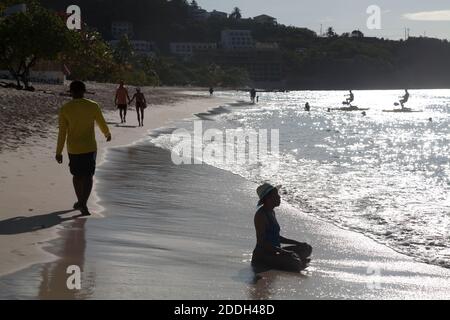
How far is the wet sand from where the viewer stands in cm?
591

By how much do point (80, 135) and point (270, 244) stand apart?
3104 mm

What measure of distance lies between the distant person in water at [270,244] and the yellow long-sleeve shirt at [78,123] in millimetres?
2705

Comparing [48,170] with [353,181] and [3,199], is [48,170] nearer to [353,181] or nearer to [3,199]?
[3,199]

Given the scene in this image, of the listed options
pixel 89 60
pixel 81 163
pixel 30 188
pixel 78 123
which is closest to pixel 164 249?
pixel 81 163

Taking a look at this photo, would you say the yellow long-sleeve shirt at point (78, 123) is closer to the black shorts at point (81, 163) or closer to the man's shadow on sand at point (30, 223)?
the black shorts at point (81, 163)

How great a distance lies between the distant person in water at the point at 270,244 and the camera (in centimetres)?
726

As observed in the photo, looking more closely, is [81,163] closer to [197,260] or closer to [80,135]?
[80,135]

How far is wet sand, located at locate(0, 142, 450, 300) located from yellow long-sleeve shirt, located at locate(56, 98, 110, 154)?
1.02m

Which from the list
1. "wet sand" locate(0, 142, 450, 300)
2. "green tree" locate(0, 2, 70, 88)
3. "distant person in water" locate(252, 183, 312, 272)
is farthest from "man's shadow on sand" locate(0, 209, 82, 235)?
"green tree" locate(0, 2, 70, 88)

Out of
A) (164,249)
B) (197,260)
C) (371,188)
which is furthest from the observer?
(371,188)

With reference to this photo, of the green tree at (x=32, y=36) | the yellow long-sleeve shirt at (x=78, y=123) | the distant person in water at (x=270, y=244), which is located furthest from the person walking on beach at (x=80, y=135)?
the green tree at (x=32, y=36)

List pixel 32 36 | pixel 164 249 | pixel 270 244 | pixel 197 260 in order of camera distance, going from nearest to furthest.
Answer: pixel 197 260 → pixel 270 244 → pixel 164 249 → pixel 32 36

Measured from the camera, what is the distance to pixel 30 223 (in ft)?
26.0

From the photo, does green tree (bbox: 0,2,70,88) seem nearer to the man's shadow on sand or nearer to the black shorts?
the black shorts
